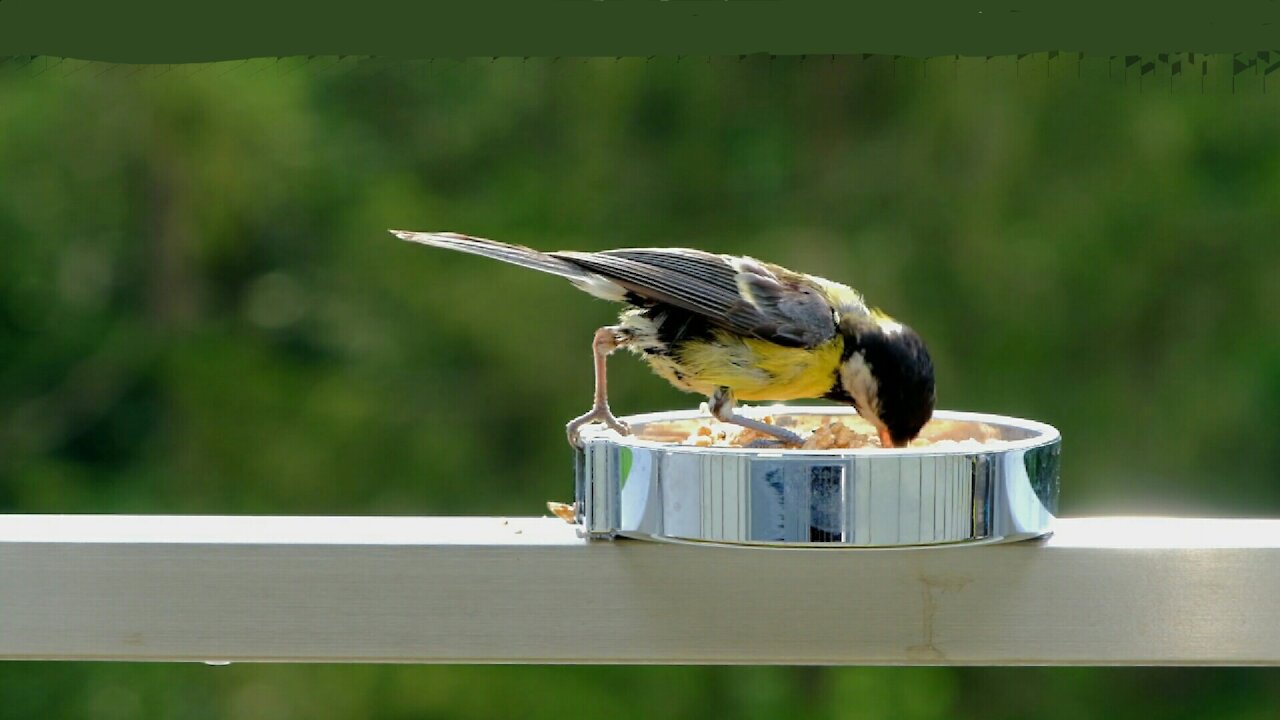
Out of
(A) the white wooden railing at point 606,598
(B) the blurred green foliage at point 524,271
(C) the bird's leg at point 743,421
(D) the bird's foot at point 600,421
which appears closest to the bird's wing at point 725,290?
(C) the bird's leg at point 743,421

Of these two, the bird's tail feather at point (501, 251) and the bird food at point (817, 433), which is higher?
the bird's tail feather at point (501, 251)

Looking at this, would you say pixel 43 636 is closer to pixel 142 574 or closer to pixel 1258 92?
pixel 142 574

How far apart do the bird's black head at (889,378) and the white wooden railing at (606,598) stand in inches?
14.3

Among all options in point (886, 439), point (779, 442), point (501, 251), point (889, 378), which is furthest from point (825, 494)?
point (501, 251)

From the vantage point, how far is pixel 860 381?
7.84 feet

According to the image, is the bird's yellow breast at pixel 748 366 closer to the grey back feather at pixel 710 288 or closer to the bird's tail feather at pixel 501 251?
the grey back feather at pixel 710 288

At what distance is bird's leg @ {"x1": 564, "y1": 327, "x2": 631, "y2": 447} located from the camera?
2.08m

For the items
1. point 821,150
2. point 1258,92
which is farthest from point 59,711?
point 1258,92

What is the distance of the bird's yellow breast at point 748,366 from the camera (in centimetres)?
249

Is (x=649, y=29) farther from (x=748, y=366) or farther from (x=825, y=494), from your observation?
(x=748, y=366)

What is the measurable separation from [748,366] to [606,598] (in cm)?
73

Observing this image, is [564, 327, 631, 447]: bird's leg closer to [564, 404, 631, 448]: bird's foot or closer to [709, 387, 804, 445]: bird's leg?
[564, 404, 631, 448]: bird's foot

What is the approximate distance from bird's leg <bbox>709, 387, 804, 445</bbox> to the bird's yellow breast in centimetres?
12

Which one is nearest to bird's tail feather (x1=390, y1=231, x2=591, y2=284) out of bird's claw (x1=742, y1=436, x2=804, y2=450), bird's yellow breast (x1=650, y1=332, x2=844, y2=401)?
bird's yellow breast (x1=650, y1=332, x2=844, y2=401)
